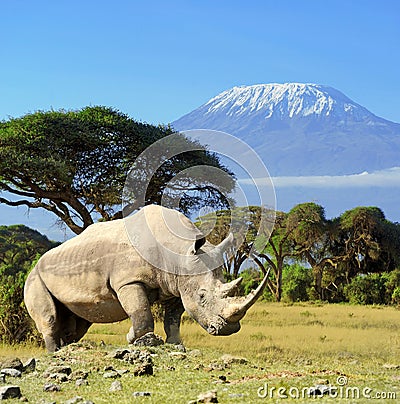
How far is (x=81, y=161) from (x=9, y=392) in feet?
66.7

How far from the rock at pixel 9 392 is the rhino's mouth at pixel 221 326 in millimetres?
3163

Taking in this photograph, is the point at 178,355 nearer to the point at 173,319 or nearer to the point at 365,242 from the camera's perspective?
the point at 173,319

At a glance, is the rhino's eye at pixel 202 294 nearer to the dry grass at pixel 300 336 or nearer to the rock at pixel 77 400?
the dry grass at pixel 300 336

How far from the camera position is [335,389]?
7133 mm

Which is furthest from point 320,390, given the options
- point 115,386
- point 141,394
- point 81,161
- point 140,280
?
point 81,161

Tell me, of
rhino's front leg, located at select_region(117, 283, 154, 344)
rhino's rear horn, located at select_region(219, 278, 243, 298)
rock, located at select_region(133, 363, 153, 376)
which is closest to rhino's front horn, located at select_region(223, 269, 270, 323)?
rhino's rear horn, located at select_region(219, 278, 243, 298)

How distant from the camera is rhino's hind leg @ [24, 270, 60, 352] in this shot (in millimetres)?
12461

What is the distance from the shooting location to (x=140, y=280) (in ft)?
36.1

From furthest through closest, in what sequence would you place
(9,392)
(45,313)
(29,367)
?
(45,313) → (29,367) → (9,392)

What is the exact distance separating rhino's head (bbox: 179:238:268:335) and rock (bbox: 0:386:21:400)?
10.4ft

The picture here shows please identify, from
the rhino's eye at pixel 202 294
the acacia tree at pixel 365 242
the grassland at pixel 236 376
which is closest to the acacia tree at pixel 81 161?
the grassland at pixel 236 376

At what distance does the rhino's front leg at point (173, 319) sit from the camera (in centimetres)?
1149

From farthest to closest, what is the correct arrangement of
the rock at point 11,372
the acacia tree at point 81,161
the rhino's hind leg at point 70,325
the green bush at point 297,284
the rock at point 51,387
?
the green bush at point 297,284 < the acacia tree at point 81,161 < the rhino's hind leg at point 70,325 < the rock at point 11,372 < the rock at point 51,387

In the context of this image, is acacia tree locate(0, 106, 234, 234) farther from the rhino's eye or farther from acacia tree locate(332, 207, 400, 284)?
acacia tree locate(332, 207, 400, 284)
